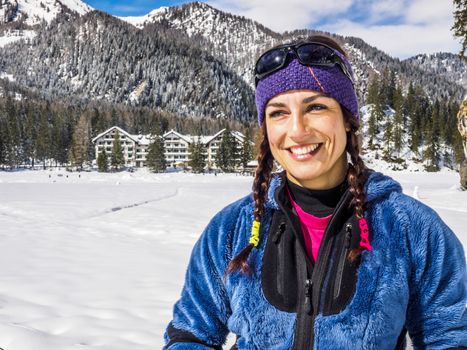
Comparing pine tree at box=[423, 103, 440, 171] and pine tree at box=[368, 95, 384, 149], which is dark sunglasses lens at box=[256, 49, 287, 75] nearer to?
pine tree at box=[423, 103, 440, 171]

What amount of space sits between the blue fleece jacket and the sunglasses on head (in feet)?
2.00

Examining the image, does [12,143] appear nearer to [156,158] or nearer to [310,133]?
[156,158]

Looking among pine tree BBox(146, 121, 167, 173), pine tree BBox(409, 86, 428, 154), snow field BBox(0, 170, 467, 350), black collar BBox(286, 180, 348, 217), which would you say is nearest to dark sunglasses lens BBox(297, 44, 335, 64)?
black collar BBox(286, 180, 348, 217)

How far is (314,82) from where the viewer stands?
1872 millimetres

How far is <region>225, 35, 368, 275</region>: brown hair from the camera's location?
1.83 metres

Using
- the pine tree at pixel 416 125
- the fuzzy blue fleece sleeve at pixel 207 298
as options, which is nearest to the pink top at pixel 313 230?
the fuzzy blue fleece sleeve at pixel 207 298

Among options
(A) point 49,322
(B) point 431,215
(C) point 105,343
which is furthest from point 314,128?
(A) point 49,322

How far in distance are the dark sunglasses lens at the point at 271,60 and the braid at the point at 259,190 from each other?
13.0 inches

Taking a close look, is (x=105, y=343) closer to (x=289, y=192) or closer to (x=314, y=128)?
(x=289, y=192)

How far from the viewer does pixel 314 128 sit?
6.10 feet

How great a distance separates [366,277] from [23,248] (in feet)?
25.3

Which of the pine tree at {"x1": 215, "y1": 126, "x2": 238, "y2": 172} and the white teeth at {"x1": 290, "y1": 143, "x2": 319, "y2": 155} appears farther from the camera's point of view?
the pine tree at {"x1": 215, "y1": 126, "x2": 238, "y2": 172}

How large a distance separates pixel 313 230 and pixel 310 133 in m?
0.47

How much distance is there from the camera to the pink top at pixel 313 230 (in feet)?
6.21
